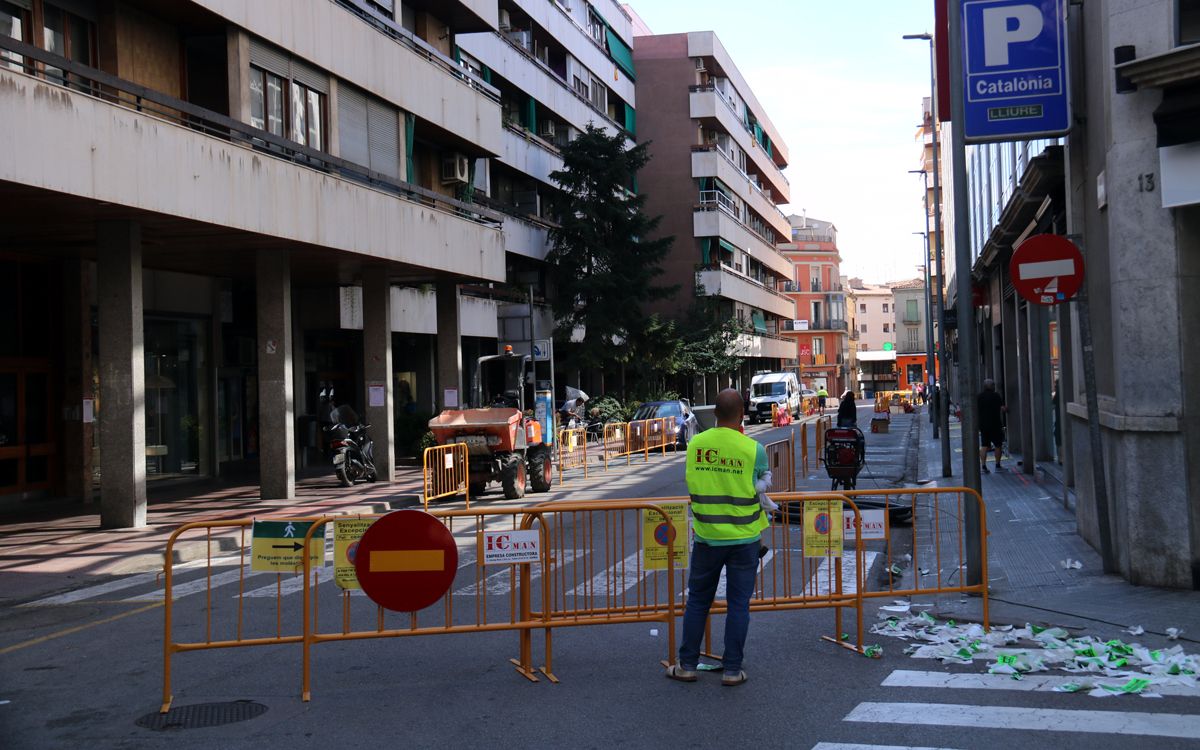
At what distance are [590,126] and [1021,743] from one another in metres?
36.6

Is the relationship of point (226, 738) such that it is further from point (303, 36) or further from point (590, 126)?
point (590, 126)

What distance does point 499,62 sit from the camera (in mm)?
36219

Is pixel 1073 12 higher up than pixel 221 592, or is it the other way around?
pixel 1073 12

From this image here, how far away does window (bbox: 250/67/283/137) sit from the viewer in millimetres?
17953

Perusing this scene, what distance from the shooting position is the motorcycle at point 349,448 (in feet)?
70.0

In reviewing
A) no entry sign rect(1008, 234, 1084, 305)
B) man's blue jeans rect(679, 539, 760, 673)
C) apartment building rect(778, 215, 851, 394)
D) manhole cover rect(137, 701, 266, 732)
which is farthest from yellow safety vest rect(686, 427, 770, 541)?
apartment building rect(778, 215, 851, 394)

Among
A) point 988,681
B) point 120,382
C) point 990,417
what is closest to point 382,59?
point 120,382

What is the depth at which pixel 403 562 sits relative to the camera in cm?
705

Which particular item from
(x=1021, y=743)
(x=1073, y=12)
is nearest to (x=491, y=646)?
(x=1021, y=743)

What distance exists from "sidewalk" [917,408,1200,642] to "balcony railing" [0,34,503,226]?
11.6m

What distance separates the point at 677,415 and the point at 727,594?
88.2 feet

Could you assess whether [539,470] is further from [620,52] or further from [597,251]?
[620,52]

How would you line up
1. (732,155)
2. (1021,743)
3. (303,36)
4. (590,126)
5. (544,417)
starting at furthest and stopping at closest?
(732,155), (590,126), (544,417), (303,36), (1021,743)

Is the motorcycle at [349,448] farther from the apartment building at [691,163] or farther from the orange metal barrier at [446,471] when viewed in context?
the apartment building at [691,163]
